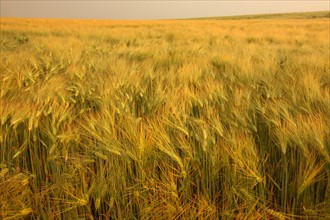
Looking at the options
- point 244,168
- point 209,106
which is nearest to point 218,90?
point 209,106

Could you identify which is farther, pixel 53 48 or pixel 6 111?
pixel 53 48

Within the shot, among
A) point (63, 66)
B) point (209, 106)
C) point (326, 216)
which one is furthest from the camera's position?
point (63, 66)

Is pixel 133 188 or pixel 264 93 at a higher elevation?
pixel 264 93

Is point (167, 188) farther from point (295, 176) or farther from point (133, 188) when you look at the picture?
point (295, 176)

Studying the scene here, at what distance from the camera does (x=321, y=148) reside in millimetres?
922

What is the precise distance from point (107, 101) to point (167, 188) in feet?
2.09

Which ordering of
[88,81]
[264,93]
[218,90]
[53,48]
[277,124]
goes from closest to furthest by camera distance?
[277,124], [218,90], [264,93], [88,81], [53,48]

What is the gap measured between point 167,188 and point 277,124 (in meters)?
0.59

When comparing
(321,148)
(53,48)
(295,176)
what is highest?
(53,48)

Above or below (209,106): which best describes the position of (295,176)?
below

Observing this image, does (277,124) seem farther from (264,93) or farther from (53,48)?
(53,48)

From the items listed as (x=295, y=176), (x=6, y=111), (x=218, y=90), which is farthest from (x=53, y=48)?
(x=295, y=176)

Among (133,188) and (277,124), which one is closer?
(133,188)

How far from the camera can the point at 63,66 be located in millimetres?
2422
